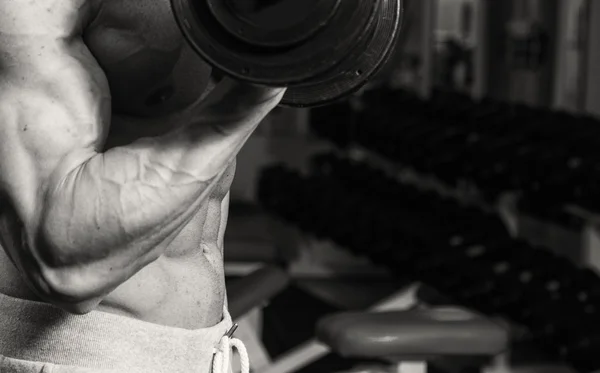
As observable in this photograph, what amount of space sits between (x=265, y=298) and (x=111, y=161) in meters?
1.56

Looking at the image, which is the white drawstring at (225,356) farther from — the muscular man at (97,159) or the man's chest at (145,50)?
the man's chest at (145,50)

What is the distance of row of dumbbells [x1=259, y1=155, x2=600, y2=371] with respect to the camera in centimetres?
260

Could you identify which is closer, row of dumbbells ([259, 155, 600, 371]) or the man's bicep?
the man's bicep

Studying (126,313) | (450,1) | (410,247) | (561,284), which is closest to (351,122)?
(410,247)

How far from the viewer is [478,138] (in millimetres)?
3252

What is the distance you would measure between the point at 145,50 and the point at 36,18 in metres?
0.09

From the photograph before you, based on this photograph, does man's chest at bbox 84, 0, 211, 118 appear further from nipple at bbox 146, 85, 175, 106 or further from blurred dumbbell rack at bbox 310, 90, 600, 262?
blurred dumbbell rack at bbox 310, 90, 600, 262

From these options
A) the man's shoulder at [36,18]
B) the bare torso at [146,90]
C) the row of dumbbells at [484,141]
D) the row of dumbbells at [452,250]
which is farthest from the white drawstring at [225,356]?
the row of dumbbells at [484,141]

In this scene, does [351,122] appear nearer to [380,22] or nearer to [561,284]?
[561,284]

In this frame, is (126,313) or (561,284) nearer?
(126,313)

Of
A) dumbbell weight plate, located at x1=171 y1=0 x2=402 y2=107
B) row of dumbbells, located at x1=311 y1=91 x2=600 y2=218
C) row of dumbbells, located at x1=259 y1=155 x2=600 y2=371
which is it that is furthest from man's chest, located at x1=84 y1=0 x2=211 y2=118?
row of dumbbells, located at x1=311 y1=91 x2=600 y2=218

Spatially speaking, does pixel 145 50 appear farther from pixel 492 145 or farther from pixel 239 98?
pixel 492 145

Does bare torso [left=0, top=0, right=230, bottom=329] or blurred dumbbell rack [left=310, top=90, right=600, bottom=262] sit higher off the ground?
bare torso [left=0, top=0, right=230, bottom=329]

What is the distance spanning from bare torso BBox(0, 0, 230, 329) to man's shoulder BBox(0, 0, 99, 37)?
0.02 m
